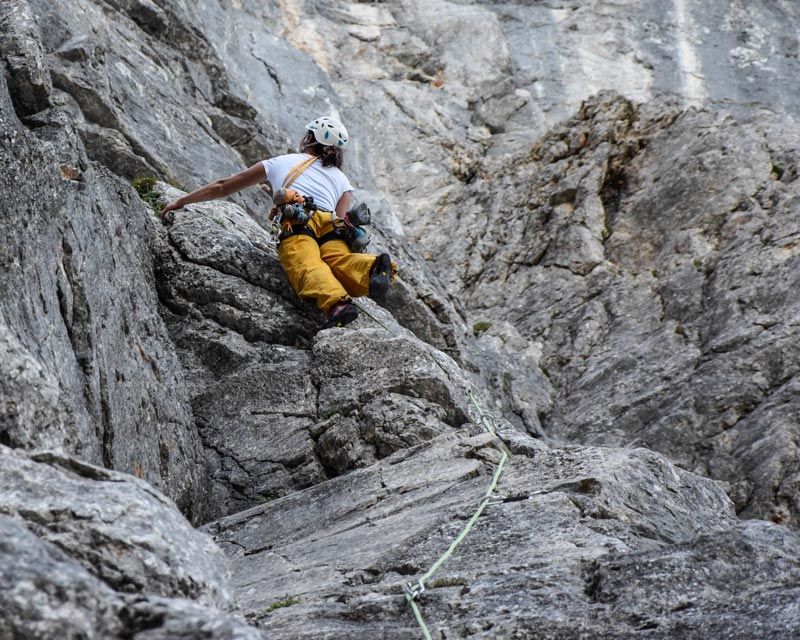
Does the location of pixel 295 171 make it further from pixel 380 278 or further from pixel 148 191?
pixel 148 191

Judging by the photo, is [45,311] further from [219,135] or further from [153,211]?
[219,135]

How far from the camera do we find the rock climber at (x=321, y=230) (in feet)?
37.8

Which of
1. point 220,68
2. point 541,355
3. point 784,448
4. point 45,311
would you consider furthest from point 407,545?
point 220,68

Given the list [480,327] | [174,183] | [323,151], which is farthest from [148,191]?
[480,327]

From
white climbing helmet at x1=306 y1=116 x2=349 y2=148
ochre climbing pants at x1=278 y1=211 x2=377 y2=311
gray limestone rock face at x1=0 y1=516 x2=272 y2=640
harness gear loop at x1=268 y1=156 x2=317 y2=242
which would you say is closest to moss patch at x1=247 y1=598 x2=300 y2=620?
gray limestone rock face at x1=0 y1=516 x2=272 y2=640

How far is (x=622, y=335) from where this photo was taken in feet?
62.1

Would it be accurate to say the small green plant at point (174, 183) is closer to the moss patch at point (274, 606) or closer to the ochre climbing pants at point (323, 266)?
the ochre climbing pants at point (323, 266)

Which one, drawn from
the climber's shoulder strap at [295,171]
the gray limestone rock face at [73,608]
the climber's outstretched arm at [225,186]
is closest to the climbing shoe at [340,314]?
the climber's shoulder strap at [295,171]

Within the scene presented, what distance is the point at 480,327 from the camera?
66.7ft

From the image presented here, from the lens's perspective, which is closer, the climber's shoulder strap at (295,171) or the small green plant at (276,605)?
the small green plant at (276,605)

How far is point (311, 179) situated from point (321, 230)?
783mm

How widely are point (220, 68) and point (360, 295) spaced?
38.0 ft

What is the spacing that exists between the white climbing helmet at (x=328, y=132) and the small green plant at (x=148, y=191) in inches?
84.9

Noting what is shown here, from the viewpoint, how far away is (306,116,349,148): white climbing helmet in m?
12.6
